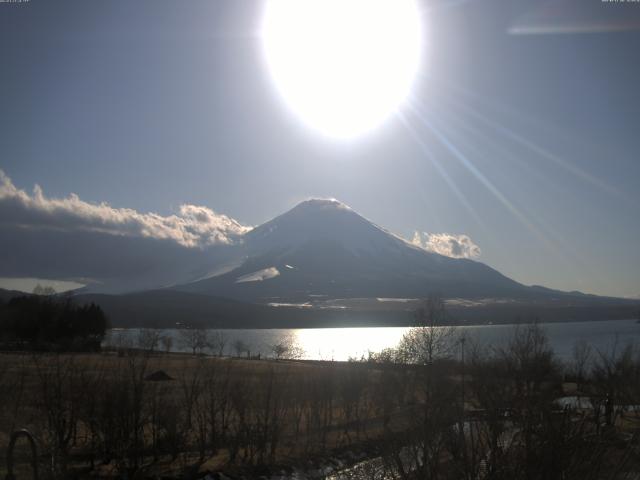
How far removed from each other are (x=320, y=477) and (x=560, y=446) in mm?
18189

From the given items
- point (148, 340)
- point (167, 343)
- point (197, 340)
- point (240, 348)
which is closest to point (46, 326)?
point (148, 340)

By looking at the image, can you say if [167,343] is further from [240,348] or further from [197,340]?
[240,348]

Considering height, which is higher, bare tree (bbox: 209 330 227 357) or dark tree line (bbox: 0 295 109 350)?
dark tree line (bbox: 0 295 109 350)

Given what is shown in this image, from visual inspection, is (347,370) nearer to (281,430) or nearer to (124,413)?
(281,430)

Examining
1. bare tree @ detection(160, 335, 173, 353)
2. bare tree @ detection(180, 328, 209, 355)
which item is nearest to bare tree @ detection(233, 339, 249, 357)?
bare tree @ detection(180, 328, 209, 355)

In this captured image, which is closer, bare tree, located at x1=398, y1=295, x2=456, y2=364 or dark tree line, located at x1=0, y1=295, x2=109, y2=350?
bare tree, located at x1=398, y1=295, x2=456, y2=364

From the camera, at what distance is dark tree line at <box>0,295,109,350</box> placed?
2672 inches

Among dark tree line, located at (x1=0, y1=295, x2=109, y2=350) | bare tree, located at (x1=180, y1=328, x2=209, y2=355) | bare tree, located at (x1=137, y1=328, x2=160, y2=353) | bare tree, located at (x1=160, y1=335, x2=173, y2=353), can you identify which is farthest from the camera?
bare tree, located at (x1=180, y1=328, x2=209, y2=355)

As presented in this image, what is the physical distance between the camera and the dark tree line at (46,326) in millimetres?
67875

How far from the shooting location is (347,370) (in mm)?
32344

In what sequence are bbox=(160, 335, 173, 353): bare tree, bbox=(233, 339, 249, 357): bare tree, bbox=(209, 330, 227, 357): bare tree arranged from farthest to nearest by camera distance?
bbox=(209, 330, 227, 357): bare tree
bbox=(233, 339, 249, 357): bare tree
bbox=(160, 335, 173, 353): bare tree

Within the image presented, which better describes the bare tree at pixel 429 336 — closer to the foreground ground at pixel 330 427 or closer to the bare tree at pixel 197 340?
the foreground ground at pixel 330 427

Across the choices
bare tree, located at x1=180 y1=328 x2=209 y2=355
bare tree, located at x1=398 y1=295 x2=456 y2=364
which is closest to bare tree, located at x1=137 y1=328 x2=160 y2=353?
bare tree, located at x1=180 y1=328 x2=209 y2=355

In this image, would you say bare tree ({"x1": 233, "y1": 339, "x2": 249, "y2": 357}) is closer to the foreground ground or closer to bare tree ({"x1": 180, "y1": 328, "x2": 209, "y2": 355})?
bare tree ({"x1": 180, "y1": 328, "x2": 209, "y2": 355})
